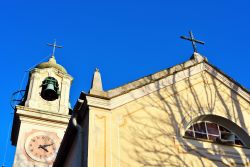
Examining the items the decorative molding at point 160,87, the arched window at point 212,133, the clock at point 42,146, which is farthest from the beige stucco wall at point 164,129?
the clock at point 42,146

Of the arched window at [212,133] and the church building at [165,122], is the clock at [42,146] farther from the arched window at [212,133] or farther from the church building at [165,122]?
the arched window at [212,133]

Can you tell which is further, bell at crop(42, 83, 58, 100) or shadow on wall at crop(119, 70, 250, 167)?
bell at crop(42, 83, 58, 100)

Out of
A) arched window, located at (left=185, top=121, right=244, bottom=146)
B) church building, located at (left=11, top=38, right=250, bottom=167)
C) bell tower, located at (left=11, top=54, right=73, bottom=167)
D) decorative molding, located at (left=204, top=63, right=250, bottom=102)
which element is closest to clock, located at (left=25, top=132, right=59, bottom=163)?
bell tower, located at (left=11, top=54, right=73, bottom=167)

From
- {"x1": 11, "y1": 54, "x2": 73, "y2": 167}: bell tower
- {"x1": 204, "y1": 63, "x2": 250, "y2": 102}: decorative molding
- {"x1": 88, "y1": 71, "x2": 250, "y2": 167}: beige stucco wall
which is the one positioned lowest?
{"x1": 88, "y1": 71, "x2": 250, "y2": 167}: beige stucco wall

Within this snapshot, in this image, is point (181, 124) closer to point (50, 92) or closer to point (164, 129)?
point (164, 129)

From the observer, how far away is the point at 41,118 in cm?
2064

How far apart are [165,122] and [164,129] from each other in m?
0.23

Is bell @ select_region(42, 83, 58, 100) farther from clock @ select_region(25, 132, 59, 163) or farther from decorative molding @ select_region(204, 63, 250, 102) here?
decorative molding @ select_region(204, 63, 250, 102)

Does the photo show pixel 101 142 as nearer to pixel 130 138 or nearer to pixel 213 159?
pixel 130 138

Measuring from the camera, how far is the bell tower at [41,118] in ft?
64.6

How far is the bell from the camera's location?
22284 millimetres

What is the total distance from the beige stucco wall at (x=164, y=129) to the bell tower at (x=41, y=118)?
10.7m

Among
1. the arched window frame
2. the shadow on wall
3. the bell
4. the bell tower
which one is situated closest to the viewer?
the shadow on wall

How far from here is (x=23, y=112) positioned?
20.4 m
